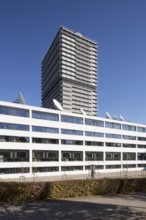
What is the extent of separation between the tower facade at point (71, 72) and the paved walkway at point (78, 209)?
122 metres

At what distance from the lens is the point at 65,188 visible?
20.6 metres

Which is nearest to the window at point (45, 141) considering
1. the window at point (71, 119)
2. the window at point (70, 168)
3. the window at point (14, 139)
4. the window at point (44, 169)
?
the window at point (14, 139)

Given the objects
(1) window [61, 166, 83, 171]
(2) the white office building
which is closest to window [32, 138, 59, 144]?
(2) the white office building

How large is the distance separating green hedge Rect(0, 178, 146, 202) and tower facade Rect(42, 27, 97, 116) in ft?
383

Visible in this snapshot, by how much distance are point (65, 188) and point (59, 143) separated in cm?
4319

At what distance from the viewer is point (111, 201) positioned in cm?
1952

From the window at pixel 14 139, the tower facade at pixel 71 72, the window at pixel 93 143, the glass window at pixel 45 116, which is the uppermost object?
the tower facade at pixel 71 72

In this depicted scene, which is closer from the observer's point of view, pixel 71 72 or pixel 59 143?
pixel 59 143

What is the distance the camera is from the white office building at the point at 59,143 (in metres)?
53.8

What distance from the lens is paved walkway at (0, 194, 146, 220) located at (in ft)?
48.2

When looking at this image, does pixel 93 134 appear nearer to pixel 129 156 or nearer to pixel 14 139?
pixel 129 156

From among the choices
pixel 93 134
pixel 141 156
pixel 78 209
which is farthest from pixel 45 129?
pixel 78 209

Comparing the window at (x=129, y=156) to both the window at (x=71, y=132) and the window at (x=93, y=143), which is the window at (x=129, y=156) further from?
the window at (x=71, y=132)

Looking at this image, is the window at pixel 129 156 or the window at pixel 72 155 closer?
the window at pixel 72 155
